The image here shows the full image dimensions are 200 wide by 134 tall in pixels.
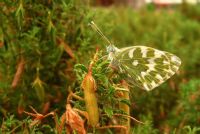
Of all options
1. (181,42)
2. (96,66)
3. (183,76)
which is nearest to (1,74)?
(96,66)

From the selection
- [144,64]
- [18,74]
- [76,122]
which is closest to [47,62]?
[18,74]

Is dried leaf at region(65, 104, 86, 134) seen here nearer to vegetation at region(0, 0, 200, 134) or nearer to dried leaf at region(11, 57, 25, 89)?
vegetation at region(0, 0, 200, 134)

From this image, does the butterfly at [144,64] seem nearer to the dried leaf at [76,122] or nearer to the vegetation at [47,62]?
the vegetation at [47,62]

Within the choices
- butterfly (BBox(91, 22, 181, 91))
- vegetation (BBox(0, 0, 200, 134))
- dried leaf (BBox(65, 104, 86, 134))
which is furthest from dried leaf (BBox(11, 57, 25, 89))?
dried leaf (BBox(65, 104, 86, 134))

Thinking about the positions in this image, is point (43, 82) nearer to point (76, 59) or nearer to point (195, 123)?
point (76, 59)

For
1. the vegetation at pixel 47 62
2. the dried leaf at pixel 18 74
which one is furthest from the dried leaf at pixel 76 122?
the dried leaf at pixel 18 74

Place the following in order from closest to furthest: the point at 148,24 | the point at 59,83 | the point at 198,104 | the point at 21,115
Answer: the point at 21,115
the point at 59,83
the point at 198,104
the point at 148,24

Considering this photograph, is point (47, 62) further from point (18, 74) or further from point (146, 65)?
point (146, 65)

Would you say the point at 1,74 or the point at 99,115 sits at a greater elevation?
the point at 1,74
